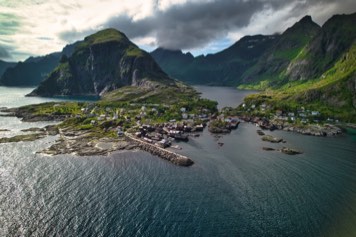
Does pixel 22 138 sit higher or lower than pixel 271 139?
lower

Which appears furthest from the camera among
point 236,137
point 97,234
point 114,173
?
point 236,137

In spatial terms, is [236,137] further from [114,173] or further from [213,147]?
[114,173]

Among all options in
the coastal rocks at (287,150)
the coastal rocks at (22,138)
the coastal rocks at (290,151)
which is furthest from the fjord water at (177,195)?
the coastal rocks at (22,138)

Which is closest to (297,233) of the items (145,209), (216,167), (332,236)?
(332,236)

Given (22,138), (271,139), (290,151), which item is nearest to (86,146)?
(22,138)

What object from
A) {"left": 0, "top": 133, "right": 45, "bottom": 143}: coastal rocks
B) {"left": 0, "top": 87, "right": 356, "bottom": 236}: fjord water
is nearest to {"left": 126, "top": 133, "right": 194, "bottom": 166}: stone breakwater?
Answer: {"left": 0, "top": 87, "right": 356, "bottom": 236}: fjord water

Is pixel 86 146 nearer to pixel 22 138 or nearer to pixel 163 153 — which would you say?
pixel 163 153
